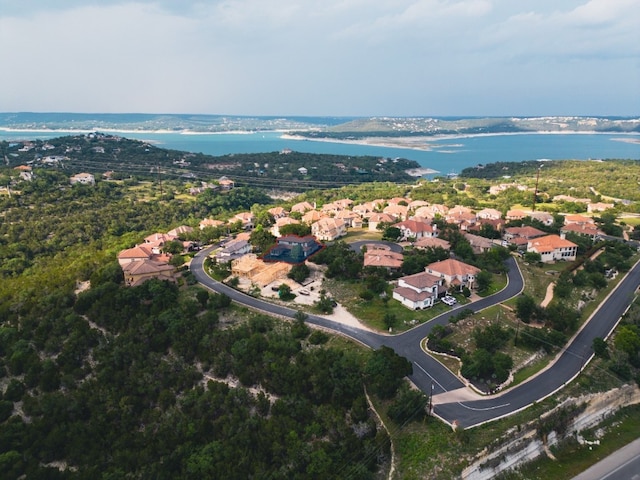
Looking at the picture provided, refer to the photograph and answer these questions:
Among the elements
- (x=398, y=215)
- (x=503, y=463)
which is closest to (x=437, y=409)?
(x=503, y=463)

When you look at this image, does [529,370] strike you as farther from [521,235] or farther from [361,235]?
[361,235]

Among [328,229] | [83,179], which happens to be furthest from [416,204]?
[83,179]

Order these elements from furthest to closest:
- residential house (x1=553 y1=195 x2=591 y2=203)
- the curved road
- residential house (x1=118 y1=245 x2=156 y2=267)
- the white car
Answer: residential house (x1=553 y1=195 x2=591 y2=203)
residential house (x1=118 y1=245 x2=156 y2=267)
the white car
the curved road

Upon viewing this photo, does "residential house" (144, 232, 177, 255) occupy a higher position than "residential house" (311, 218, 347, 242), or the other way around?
"residential house" (311, 218, 347, 242)

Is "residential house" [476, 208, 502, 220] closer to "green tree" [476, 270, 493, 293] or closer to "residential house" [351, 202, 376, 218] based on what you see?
"residential house" [351, 202, 376, 218]

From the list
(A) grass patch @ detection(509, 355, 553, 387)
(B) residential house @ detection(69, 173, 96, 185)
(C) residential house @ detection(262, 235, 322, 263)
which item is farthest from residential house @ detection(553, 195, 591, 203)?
(B) residential house @ detection(69, 173, 96, 185)

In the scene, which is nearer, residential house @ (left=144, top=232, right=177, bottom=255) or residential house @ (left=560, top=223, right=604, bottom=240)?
residential house @ (left=144, top=232, right=177, bottom=255)

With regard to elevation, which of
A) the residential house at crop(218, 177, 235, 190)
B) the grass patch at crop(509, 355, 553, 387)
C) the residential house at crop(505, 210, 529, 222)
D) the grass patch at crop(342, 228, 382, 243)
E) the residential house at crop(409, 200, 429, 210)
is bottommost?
the grass patch at crop(509, 355, 553, 387)
